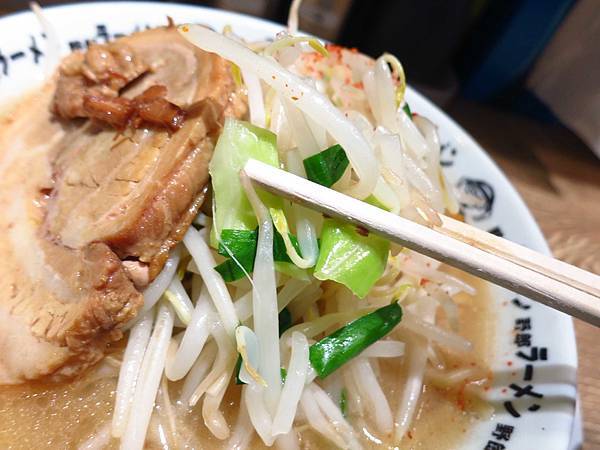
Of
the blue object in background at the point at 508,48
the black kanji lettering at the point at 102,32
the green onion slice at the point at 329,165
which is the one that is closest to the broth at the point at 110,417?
the green onion slice at the point at 329,165

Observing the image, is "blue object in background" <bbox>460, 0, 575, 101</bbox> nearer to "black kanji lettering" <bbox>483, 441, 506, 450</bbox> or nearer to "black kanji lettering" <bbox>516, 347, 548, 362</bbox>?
"black kanji lettering" <bbox>516, 347, 548, 362</bbox>

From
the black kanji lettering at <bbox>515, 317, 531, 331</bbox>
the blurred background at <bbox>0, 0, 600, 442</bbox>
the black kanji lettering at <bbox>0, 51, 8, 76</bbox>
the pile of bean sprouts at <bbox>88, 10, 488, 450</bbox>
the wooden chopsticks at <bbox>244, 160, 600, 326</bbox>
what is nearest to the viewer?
the wooden chopsticks at <bbox>244, 160, 600, 326</bbox>

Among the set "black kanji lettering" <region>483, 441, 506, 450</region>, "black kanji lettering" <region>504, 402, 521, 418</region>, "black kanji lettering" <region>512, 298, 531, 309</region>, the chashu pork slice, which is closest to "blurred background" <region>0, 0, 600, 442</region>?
"black kanji lettering" <region>512, 298, 531, 309</region>

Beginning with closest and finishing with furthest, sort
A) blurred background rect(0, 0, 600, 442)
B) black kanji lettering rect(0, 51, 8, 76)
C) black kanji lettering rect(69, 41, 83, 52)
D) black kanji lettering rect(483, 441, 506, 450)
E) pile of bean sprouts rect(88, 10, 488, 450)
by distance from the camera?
pile of bean sprouts rect(88, 10, 488, 450) → black kanji lettering rect(483, 441, 506, 450) → black kanji lettering rect(0, 51, 8, 76) → black kanji lettering rect(69, 41, 83, 52) → blurred background rect(0, 0, 600, 442)

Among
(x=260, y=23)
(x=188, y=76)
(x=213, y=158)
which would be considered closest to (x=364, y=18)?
(x=260, y=23)

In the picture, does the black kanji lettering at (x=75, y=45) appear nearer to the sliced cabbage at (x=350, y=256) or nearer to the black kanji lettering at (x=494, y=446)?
the sliced cabbage at (x=350, y=256)

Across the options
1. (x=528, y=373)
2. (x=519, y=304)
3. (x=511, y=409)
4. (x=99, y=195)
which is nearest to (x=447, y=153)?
(x=519, y=304)

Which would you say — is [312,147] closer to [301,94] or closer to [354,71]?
[301,94]
